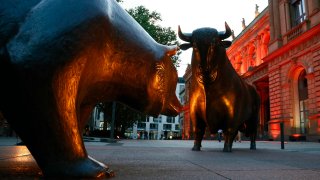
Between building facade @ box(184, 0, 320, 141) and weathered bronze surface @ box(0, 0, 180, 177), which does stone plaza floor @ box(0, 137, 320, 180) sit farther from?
building facade @ box(184, 0, 320, 141)

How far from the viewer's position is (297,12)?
85.5 ft

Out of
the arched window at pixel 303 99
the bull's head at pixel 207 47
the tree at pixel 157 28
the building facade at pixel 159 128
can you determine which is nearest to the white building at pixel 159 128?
the building facade at pixel 159 128

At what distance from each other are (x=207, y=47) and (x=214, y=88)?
795 mm

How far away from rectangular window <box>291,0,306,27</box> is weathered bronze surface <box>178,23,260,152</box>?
74.1 feet

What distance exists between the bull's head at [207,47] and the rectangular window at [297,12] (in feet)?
75.2

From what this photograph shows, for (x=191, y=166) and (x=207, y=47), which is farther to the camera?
(x=207, y=47)

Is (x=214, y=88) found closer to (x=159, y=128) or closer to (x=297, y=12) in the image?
(x=297, y=12)

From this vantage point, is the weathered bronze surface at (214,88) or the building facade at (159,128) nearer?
the weathered bronze surface at (214,88)

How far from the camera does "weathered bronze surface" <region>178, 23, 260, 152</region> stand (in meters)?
4.89

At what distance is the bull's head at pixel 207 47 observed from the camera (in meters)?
4.82

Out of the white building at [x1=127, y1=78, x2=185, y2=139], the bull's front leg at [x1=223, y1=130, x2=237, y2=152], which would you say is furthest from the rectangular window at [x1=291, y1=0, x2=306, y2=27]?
the white building at [x1=127, y1=78, x2=185, y2=139]

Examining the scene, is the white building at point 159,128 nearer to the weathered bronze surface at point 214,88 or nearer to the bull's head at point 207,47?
the weathered bronze surface at point 214,88

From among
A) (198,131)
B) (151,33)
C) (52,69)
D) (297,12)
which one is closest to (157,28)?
(151,33)

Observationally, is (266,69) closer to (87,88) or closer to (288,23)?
(288,23)
